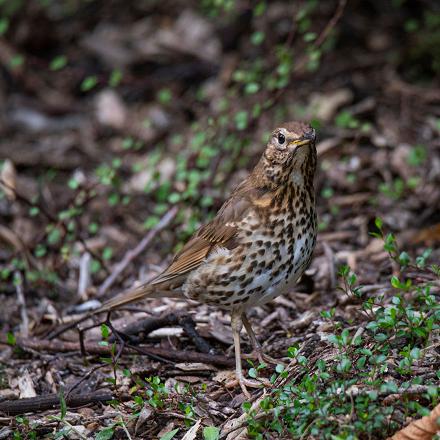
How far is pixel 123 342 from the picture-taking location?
4590 millimetres

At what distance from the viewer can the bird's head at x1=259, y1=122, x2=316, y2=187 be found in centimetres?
425

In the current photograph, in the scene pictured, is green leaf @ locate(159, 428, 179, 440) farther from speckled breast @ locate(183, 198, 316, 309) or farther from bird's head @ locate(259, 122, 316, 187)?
bird's head @ locate(259, 122, 316, 187)

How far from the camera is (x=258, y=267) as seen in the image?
4.36m

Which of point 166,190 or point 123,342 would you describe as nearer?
point 123,342

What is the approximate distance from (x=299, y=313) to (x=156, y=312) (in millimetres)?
950

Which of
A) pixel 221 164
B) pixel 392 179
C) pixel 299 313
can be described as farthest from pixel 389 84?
pixel 299 313

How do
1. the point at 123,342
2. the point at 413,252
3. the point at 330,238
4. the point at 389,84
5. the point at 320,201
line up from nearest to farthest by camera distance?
the point at 123,342 < the point at 413,252 < the point at 330,238 < the point at 320,201 < the point at 389,84

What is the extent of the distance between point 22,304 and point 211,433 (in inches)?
94.4

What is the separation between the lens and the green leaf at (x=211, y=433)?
3859 mm

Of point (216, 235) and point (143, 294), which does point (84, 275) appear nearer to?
point (143, 294)

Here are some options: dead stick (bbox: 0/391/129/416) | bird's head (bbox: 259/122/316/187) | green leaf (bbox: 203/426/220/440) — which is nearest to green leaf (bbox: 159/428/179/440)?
green leaf (bbox: 203/426/220/440)

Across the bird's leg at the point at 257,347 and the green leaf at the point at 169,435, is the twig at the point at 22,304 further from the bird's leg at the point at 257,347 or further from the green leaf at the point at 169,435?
the green leaf at the point at 169,435

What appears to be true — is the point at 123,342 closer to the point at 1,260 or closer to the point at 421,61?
the point at 1,260

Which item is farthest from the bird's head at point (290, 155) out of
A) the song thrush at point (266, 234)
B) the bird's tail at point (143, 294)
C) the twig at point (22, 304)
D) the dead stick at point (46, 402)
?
the twig at point (22, 304)
